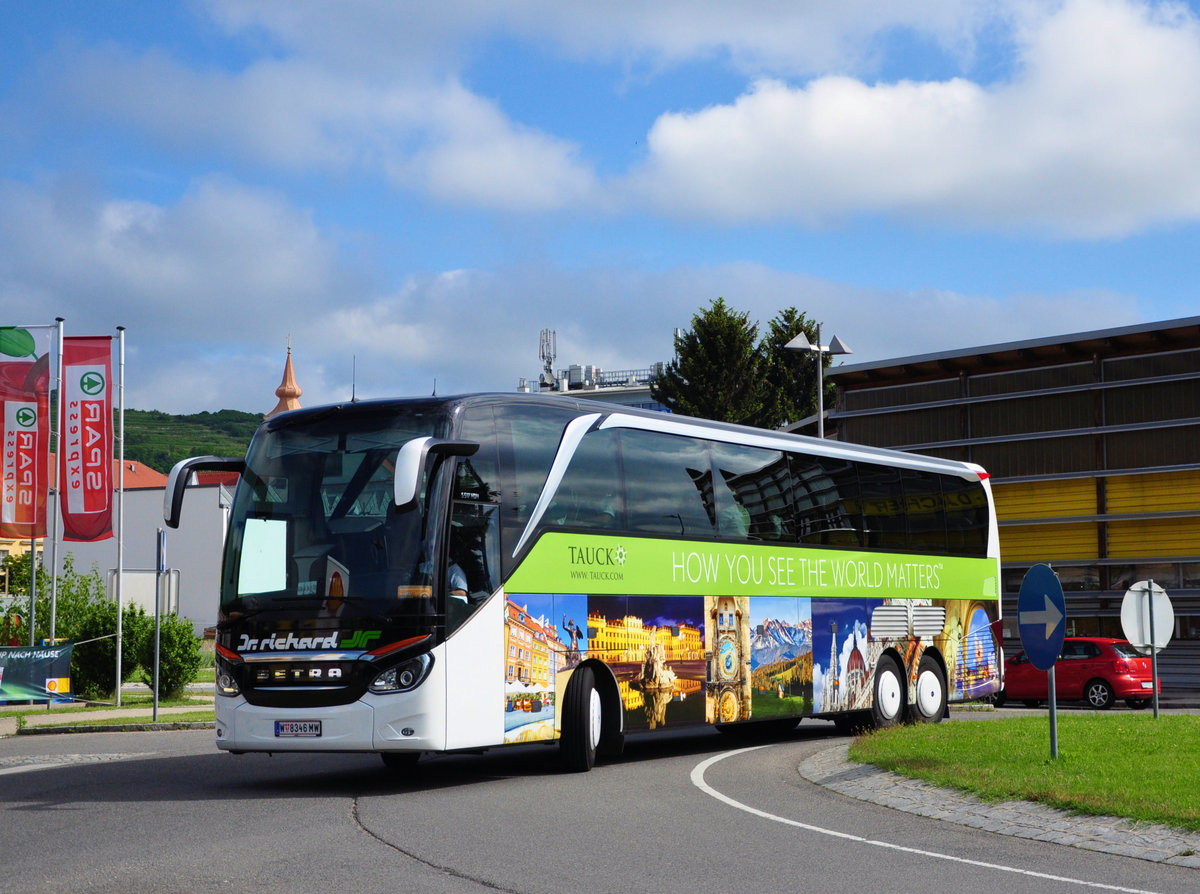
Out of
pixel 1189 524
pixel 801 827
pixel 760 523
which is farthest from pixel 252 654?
pixel 1189 524

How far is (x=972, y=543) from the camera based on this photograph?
21.3 m

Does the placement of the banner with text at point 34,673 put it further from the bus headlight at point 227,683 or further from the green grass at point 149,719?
the bus headlight at point 227,683

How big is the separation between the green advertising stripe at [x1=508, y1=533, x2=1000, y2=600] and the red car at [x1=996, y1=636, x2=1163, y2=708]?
8591mm

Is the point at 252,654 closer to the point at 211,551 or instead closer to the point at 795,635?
the point at 795,635

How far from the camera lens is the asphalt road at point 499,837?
812cm

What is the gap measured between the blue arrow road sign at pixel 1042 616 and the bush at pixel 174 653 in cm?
1931

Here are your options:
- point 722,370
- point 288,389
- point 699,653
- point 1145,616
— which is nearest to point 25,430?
point 699,653

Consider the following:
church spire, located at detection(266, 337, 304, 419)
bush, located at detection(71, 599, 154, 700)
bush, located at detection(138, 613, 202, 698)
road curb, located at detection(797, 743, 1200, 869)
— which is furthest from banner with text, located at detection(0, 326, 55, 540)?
church spire, located at detection(266, 337, 304, 419)

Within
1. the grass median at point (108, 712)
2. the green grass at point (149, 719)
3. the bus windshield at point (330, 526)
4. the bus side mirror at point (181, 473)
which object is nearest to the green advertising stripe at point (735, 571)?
the bus windshield at point (330, 526)

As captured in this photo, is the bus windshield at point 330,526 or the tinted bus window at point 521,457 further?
the tinted bus window at point 521,457

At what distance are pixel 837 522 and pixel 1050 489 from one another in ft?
64.8

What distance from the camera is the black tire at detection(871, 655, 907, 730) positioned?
19.1 meters

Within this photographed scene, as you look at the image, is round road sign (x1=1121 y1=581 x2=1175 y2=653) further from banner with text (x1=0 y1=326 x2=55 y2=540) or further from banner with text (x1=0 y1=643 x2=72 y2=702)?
banner with text (x1=0 y1=326 x2=55 y2=540)

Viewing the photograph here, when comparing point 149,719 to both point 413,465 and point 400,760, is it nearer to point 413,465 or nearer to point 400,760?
point 400,760
